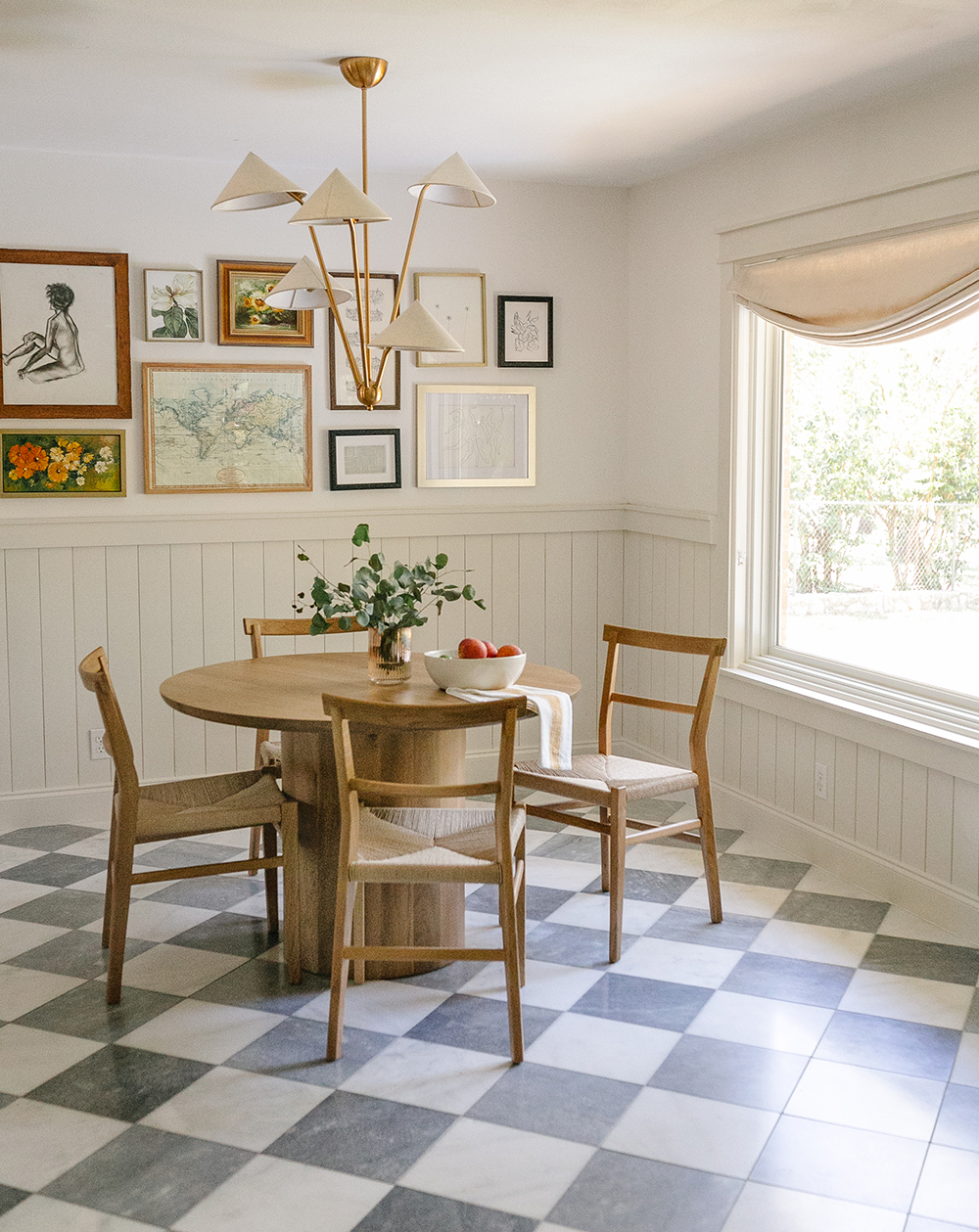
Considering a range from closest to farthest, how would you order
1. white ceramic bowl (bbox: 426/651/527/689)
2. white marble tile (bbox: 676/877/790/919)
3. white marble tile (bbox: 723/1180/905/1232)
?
white marble tile (bbox: 723/1180/905/1232) < white ceramic bowl (bbox: 426/651/527/689) < white marble tile (bbox: 676/877/790/919)

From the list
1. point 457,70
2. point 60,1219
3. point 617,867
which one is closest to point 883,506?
point 617,867

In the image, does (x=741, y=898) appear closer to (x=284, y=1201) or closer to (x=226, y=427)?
(x=284, y=1201)

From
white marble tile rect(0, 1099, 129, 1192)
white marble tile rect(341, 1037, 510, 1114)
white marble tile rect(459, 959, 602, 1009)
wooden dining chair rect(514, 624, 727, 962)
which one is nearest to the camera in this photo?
white marble tile rect(0, 1099, 129, 1192)

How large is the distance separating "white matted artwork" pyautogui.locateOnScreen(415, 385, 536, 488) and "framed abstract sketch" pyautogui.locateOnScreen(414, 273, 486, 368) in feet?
0.34

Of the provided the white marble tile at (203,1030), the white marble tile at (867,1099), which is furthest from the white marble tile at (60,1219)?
the white marble tile at (867,1099)

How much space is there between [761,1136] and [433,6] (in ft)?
8.28

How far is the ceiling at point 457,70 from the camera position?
2736 millimetres

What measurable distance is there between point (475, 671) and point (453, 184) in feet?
3.95

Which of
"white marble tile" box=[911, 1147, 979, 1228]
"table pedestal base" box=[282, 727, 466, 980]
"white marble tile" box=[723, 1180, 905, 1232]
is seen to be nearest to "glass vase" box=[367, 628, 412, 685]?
"table pedestal base" box=[282, 727, 466, 980]

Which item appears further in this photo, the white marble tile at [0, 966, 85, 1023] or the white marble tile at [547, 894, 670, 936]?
the white marble tile at [547, 894, 670, 936]

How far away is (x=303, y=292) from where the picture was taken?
3.29 meters

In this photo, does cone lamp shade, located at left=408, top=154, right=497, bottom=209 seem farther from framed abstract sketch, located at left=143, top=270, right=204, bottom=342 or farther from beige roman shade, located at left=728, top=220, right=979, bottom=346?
framed abstract sketch, located at left=143, top=270, right=204, bottom=342

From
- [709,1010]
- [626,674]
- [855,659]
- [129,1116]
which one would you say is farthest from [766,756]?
[129,1116]

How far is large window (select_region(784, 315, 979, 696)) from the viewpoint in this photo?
11.2 ft
